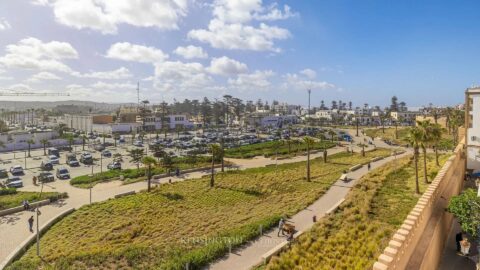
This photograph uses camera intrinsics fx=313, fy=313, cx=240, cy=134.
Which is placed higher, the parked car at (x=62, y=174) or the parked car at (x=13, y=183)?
the parked car at (x=62, y=174)

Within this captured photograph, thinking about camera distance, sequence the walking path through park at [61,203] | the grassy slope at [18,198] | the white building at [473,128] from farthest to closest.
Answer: the grassy slope at [18,198] < the white building at [473,128] < the walking path through park at [61,203]

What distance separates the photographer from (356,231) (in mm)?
19938

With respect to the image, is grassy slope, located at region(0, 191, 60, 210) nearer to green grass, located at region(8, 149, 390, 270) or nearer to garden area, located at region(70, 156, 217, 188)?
garden area, located at region(70, 156, 217, 188)

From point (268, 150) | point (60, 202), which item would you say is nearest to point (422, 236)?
point (60, 202)

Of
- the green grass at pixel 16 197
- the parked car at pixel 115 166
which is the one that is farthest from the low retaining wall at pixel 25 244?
the parked car at pixel 115 166

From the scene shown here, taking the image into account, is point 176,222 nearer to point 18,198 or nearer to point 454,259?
point 454,259

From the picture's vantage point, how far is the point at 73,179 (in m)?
42.3

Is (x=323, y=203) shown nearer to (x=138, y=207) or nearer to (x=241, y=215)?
(x=241, y=215)

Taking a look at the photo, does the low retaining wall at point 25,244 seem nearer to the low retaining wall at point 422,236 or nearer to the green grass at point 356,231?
the green grass at point 356,231

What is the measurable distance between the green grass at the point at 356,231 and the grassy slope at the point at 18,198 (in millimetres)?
28269

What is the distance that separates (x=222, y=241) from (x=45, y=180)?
112ft

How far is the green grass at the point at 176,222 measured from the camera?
18.4m

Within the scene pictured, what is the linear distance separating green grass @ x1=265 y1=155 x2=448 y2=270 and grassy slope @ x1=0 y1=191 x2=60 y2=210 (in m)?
28.3

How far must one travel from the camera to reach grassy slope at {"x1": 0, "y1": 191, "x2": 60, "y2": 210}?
3117cm
